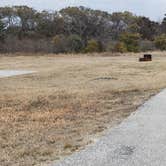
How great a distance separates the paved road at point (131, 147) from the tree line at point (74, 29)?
183 feet

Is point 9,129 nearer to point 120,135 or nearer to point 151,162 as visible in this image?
point 120,135

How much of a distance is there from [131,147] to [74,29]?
70.2m

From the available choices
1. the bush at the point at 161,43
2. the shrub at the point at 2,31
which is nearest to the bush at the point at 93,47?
the bush at the point at 161,43

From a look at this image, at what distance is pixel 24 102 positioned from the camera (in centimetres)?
1325

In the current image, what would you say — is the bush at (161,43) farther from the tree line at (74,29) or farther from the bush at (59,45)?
the bush at (59,45)

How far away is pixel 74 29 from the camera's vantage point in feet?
252

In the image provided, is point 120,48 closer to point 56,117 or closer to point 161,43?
point 161,43

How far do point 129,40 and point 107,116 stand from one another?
55.2m

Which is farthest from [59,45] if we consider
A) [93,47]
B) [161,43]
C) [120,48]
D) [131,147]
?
[131,147]

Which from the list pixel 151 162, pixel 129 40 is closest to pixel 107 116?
pixel 151 162

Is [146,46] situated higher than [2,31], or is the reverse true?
[2,31]

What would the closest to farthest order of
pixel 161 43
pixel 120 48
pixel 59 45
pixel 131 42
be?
1. pixel 120 48
2. pixel 131 42
3. pixel 59 45
4. pixel 161 43

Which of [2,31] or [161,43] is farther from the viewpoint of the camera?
[2,31]

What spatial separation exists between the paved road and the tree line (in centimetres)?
5581
